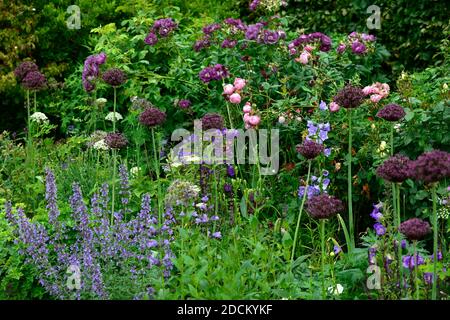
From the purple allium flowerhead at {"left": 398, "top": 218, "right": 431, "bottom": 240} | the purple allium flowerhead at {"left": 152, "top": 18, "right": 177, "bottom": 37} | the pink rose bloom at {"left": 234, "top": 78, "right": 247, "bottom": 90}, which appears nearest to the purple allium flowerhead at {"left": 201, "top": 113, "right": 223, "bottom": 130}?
the pink rose bloom at {"left": 234, "top": 78, "right": 247, "bottom": 90}

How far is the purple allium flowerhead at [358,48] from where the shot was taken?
20.4 ft

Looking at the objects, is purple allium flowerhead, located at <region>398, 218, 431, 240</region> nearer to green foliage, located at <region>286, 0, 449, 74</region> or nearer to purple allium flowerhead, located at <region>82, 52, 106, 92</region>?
purple allium flowerhead, located at <region>82, 52, 106, 92</region>

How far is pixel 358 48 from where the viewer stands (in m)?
6.22

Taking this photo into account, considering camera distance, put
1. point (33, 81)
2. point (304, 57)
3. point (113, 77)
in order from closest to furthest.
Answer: point (113, 77) → point (304, 57) → point (33, 81)

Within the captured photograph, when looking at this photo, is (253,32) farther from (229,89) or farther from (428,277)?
(428,277)

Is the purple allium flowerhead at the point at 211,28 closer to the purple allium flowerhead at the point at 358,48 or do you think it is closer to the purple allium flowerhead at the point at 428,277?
the purple allium flowerhead at the point at 358,48

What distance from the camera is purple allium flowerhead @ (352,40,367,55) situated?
20.4 feet

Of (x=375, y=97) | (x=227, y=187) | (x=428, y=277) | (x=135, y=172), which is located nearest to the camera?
(x=428, y=277)

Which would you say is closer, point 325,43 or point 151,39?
point 325,43

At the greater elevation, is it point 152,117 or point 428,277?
point 152,117

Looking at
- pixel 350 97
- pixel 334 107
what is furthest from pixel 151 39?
pixel 350 97

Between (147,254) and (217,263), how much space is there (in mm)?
402

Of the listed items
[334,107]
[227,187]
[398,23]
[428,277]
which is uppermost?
[398,23]

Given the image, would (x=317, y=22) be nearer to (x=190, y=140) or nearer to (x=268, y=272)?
(x=190, y=140)
